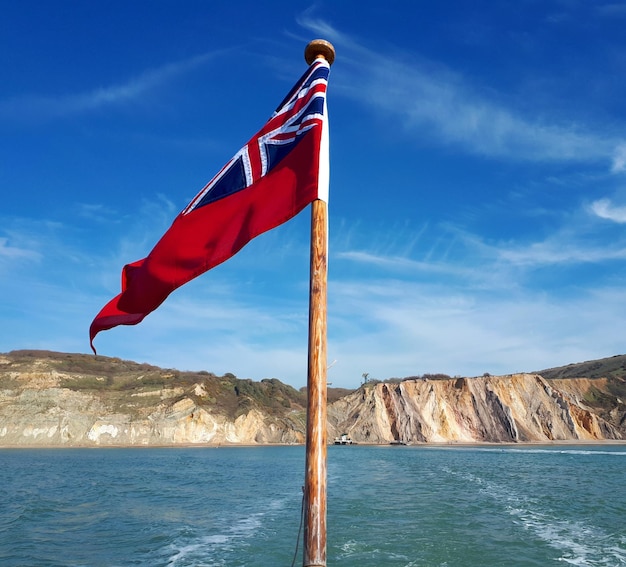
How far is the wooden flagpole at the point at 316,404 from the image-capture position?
17.5 ft

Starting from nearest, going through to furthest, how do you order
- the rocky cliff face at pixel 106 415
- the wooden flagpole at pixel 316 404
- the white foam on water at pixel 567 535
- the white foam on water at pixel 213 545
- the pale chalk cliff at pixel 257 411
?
the wooden flagpole at pixel 316 404
the white foam on water at pixel 567 535
the white foam on water at pixel 213 545
the rocky cliff face at pixel 106 415
the pale chalk cliff at pixel 257 411

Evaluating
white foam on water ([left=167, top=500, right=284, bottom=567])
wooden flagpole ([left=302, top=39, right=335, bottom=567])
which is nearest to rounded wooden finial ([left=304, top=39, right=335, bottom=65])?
wooden flagpole ([left=302, top=39, right=335, bottom=567])

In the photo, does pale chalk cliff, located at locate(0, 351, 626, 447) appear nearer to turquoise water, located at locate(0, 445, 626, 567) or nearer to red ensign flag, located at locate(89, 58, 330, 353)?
turquoise water, located at locate(0, 445, 626, 567)

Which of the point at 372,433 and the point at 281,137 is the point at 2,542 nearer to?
the point at 281,137

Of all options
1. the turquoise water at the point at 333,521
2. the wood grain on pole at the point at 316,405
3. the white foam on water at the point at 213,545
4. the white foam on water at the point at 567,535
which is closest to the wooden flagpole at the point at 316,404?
the wood grain on pole at the point at 316,405

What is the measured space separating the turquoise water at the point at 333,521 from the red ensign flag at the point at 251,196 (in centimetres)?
1108

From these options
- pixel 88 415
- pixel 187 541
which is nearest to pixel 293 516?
pixel 187 541

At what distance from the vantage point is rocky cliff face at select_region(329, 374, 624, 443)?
373ft

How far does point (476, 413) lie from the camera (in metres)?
117

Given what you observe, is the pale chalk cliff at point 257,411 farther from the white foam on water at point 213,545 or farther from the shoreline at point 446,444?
the white foam on water at point 213,545

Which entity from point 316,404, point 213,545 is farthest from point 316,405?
point 213,545

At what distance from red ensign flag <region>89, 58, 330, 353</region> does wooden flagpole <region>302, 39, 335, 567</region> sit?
466mm

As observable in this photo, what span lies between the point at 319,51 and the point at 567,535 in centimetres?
1855

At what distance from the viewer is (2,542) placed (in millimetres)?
18203
